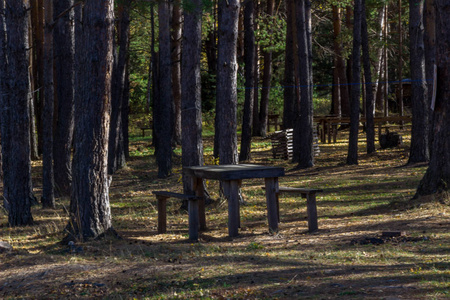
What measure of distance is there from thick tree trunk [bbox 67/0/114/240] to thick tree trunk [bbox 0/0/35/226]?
2925 mm

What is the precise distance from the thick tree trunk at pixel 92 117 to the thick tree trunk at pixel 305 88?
11.5 metres

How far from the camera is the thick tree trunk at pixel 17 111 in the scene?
1141 centimetres

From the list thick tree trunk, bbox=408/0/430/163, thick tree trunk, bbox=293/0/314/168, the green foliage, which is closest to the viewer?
thick tree trunk, bbox=408/0/430/163

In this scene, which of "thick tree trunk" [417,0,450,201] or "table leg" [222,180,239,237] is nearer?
"table leg" [222,180,239,237]

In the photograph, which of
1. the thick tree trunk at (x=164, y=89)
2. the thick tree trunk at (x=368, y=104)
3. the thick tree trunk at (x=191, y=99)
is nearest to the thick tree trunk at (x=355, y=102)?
the thick tree trunk at (x=368, y=104)

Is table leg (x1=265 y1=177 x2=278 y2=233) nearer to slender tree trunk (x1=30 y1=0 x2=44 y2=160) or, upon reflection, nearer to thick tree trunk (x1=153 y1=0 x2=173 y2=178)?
thick tree trunk (x1=153 y1=0 x2=173 y2=178)

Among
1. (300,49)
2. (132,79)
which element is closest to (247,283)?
(300,49)

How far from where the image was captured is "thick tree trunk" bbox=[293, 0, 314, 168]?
19688mm

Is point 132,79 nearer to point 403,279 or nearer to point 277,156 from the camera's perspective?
point 277,156

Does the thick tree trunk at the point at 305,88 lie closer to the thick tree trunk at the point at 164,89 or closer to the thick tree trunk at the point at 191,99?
the thick tree trunk at the point at 164,89

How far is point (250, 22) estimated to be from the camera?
22.2 m

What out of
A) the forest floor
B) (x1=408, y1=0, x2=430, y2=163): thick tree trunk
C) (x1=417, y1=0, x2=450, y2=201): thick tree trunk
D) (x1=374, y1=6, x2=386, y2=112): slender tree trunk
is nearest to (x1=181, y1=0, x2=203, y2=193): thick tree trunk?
the forest floor

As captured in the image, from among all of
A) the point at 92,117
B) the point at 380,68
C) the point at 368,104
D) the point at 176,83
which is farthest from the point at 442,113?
the point at 380,68

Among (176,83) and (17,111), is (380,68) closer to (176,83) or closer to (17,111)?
(176,83)
